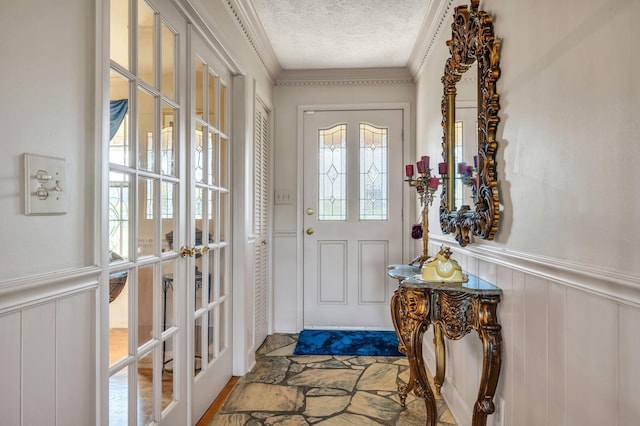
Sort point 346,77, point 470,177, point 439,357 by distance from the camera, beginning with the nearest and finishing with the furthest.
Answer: point 470,177 → point 439,357 → point 346,77

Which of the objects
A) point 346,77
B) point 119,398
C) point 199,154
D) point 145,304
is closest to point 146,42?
point 199,154

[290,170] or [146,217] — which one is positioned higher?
[290,170]

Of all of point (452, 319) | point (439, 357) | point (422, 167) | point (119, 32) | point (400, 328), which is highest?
point (119, 32)

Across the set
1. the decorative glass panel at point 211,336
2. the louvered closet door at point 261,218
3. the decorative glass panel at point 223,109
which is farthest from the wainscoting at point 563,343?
the louvered closet door at point 261,218

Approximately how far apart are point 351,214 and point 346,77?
4.00 feet

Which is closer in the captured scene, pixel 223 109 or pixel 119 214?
pixel 119 214

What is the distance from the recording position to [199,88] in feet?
6.43

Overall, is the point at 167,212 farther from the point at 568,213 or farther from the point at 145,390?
the point at 568,213

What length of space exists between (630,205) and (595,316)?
286 mm

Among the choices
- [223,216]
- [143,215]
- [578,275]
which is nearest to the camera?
[578,275]

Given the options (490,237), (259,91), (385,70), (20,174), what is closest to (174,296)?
(20,174)

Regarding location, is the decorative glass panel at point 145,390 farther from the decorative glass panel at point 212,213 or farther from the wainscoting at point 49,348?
the decorative glass panel at point 212,213

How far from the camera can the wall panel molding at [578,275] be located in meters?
0.79

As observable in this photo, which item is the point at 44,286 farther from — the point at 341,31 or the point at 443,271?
the point at 341,31
